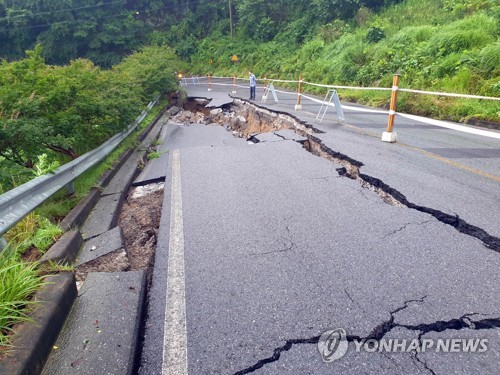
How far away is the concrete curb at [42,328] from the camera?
193 centimetres

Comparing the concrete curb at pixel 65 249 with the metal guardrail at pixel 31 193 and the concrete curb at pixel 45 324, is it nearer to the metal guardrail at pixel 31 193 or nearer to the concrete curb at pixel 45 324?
the concrete curb at pixel 45 324

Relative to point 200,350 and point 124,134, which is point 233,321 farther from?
point 124,134

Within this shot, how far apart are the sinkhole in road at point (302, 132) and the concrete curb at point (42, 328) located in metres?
3.65

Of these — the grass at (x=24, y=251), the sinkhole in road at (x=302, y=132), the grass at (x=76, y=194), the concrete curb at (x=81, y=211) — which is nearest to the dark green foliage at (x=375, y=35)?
the sinkhole in road at (x=302, y=132)

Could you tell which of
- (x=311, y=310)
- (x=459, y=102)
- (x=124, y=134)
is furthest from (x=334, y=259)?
(x=459, y=102)

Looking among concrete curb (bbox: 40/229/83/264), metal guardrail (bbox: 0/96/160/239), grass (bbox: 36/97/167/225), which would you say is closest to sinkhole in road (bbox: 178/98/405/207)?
grass (bbox: 36/97/167/225)

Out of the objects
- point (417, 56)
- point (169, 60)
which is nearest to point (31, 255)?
point (417, 56)

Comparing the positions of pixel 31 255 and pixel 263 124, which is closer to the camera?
pixel 31 255

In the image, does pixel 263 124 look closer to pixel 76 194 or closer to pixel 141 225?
pixel 76 194

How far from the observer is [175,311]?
2.64 meters

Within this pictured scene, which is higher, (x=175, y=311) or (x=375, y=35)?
(x=375, y=35)

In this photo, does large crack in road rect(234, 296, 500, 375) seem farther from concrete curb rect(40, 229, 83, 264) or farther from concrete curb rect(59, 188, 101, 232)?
concrete curb rect(59, 188, 101, 232)

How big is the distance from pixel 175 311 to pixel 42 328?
2.80 feet

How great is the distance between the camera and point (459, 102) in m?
10.5
